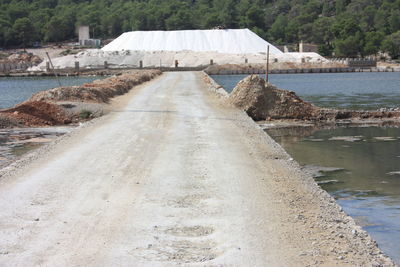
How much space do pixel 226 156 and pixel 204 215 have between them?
538 centimetres

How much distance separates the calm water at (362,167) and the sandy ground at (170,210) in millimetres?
951

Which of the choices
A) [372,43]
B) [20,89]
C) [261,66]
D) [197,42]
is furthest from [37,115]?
[372,43]

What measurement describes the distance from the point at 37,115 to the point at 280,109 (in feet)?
36.5

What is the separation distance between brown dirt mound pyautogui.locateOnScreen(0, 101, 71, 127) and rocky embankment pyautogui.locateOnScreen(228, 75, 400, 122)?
8279 mm

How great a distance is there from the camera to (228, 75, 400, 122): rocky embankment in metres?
28.6

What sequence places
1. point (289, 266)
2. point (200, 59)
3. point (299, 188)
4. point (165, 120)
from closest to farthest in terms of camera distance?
point (289, 266) → point (299, 188) → point (165, 120) → point (200, 59)

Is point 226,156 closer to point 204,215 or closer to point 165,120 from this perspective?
point 204,215

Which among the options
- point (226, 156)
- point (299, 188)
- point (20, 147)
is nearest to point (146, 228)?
point (299, 188)

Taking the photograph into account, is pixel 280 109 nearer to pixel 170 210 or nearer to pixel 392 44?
pixel 170 210

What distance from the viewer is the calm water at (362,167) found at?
1168 cm

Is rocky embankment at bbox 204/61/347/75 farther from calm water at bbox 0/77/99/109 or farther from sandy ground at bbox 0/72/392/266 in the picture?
sandy ground at bbox 0/72/392/266

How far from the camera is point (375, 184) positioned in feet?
49.3

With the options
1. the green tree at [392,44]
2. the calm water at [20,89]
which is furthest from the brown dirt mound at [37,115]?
the green tree at [392,44]

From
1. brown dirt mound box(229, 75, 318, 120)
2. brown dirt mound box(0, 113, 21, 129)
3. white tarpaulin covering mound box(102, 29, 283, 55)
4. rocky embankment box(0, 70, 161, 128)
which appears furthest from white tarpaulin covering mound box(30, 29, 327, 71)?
brown dirt mound box(0, 113, 21, 129)
